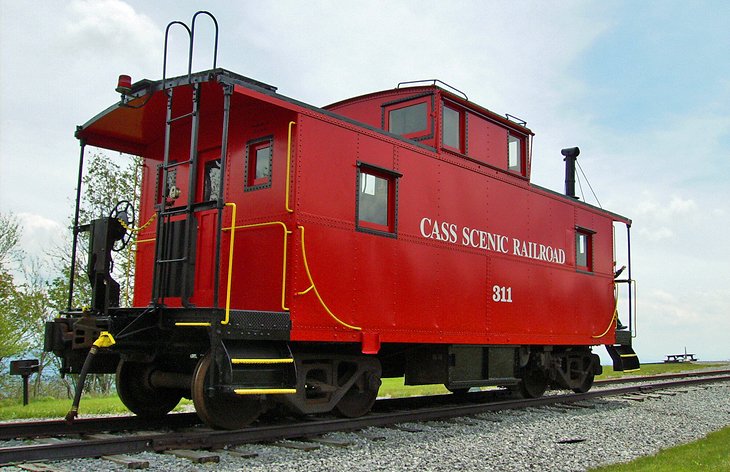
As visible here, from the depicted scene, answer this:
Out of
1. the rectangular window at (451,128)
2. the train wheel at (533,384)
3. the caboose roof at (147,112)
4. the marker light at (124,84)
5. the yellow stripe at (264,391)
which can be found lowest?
the train wheel at (533,384)

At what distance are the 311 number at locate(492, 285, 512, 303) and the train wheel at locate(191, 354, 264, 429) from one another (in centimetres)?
433

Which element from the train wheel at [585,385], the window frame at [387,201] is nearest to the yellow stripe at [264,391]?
the window frame at [387,201]

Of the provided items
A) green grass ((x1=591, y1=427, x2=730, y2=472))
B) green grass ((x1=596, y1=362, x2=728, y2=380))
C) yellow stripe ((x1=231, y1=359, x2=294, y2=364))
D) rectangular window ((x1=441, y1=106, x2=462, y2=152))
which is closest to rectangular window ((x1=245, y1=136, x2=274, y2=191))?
yellow stripe ((x1=231, y1=359, x2=294, y2=364))

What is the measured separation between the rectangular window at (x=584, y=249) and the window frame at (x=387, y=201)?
5.58 m

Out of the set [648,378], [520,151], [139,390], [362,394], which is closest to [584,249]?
[520,151]

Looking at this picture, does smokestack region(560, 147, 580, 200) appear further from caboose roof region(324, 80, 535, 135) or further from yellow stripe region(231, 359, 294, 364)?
yellow stripe region(231, 359, 294, 364)

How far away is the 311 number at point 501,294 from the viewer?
33.8ft

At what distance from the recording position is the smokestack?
591 inches

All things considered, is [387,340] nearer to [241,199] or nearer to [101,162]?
[241,199]

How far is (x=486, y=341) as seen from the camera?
9.98m

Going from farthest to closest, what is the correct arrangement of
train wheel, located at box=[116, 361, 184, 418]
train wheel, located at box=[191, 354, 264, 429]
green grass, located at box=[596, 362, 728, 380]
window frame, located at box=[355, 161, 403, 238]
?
1. green grass, located at box=[596, 362, 728, 380]
2. train wheel, located at box=[116, 361, 184, 418]
3. window frame, located at box=[355, 161, 403, 238]
4. train wheel, located at box=[191, 354, 264, 429]

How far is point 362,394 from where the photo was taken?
8.52 meters

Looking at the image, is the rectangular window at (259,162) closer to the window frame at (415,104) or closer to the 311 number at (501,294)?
the window frame at (415,104)

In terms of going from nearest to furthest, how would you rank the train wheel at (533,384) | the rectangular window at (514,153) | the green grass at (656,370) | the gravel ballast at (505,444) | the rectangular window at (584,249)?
the gravel ballast at (505,444) < the rectangular window at (514,153) < the train wheel at (533,384) < the rectangular window at (584,249) < the green grass at (656,370)
